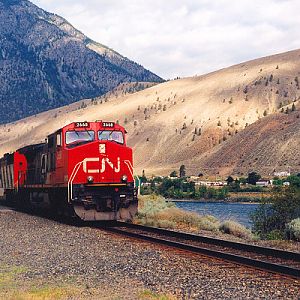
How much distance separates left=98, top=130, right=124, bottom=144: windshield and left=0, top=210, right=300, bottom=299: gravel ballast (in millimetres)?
6725

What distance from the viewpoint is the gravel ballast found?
36.7 feet

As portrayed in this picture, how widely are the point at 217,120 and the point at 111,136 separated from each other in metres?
128

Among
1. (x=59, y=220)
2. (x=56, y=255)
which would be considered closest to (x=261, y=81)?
(x=59, y=220)

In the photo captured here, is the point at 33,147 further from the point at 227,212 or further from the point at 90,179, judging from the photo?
the point at 227,212

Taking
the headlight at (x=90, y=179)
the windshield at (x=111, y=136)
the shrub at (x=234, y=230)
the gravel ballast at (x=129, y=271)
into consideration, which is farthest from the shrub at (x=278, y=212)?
the gravel ballast at (x=129, y=271)

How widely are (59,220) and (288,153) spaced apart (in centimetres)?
9154

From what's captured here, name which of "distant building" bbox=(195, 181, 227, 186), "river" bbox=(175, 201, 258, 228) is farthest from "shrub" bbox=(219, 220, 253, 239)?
"distant building" bbox=(195, 181, 227, 186)

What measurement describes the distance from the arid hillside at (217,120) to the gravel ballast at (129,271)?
318 feet

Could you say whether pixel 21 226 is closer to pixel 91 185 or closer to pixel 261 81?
pixel 91 185

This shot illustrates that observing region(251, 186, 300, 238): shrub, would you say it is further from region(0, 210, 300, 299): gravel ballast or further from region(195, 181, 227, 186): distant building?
region(195, 181, 227, 186): distant building

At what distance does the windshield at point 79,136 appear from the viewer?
26469 mm

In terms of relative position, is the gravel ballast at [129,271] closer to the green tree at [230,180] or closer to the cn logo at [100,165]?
the cn logo at [100,165]

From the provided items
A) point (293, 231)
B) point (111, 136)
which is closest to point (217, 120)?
point (111, 136)

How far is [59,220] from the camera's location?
97.1 feet
